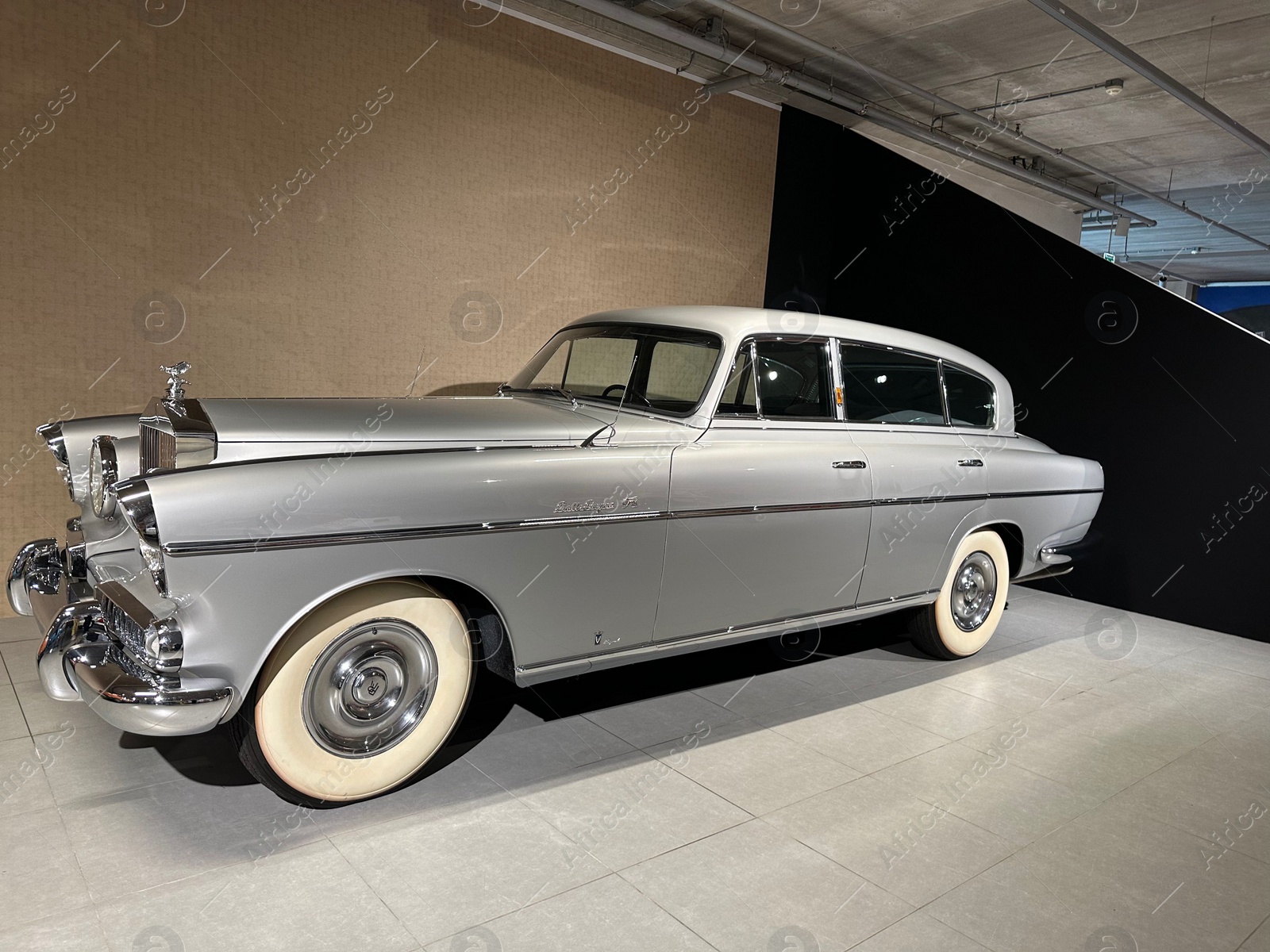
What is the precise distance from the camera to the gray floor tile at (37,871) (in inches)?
82.9

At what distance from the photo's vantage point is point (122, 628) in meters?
2.54

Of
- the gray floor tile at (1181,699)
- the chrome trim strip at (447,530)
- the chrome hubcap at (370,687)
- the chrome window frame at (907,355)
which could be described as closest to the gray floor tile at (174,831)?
the chrome hubcap at (370,687)

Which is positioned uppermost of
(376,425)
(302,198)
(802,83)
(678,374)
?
(802,83)

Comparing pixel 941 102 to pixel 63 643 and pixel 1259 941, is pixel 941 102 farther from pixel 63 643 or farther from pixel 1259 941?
pixel 63 643

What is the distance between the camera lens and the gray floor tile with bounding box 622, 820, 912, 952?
222cm

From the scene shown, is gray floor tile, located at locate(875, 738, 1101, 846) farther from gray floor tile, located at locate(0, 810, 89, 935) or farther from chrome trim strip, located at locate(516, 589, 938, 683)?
gray floor tile, located at locate(0, 810, 89, 935)

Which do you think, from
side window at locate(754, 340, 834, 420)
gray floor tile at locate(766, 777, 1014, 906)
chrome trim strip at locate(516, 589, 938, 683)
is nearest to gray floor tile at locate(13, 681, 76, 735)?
chrome trim strip at locate(516, 589, 938, 683)

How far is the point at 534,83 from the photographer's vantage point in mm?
5969

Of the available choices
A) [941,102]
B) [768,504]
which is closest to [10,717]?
[768,504]

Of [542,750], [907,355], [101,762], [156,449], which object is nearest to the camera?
[156,449]

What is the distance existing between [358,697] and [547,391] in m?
1.66

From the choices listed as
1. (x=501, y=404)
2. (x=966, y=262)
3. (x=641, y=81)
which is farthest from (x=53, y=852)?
(x=966, y=262)

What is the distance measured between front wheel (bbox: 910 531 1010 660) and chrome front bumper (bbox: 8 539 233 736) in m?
3.32

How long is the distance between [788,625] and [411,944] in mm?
2017
